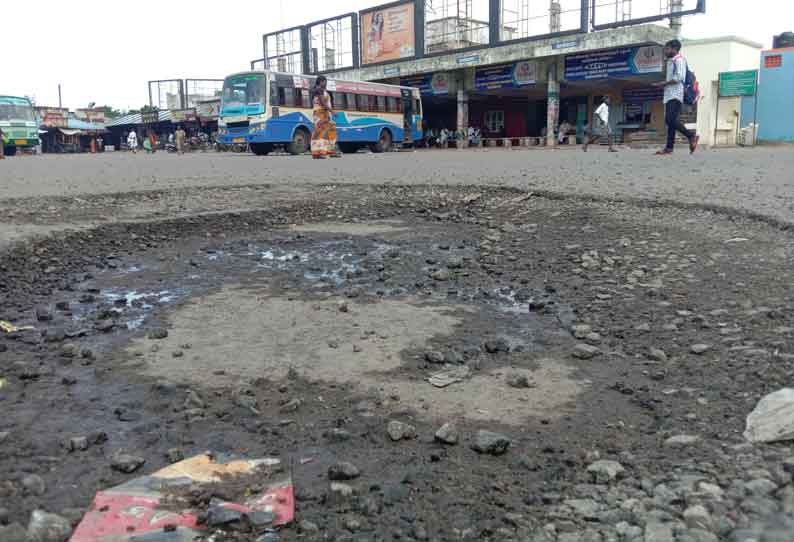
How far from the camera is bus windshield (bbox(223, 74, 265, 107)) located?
63.9 feet

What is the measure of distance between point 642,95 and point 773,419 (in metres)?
29.9

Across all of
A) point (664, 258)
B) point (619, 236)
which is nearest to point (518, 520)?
point (664, 258)

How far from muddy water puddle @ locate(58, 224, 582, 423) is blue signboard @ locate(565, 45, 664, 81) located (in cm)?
2300

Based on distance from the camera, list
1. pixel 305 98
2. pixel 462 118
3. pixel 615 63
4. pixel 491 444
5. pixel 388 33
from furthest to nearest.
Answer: pixel 388 33
pixel 462 118
pixel 615 63
pixel 305 98
pixel 491 444

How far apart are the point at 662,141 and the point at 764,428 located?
25349 mm

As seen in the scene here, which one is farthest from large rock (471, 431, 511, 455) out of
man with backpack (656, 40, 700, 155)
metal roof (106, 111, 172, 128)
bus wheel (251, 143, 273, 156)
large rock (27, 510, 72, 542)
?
metal roof (106, 111, 172, 128)

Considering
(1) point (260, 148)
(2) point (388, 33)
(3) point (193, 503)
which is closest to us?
(3) point (193, 503)

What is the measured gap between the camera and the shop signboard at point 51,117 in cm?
4771

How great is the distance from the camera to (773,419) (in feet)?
5.27

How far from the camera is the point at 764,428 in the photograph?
1.59m

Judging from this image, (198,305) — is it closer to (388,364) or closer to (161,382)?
(161,382)

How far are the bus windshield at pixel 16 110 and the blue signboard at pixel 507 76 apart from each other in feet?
66.5

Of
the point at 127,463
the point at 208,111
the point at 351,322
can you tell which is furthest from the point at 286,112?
the point at 208,111

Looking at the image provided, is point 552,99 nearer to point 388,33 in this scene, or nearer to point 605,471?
point 388,33
